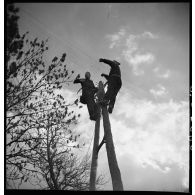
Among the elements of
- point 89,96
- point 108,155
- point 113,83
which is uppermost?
point 113,83

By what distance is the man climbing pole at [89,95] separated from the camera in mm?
5109

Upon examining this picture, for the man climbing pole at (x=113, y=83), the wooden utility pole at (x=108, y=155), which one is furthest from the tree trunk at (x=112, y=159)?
the man climbing pole at (x=113, y=83)

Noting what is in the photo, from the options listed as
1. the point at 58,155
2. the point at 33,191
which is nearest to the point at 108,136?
the point at 33,191

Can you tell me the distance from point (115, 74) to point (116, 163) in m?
1.94

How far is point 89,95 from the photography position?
524cm

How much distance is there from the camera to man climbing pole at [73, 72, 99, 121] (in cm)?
511

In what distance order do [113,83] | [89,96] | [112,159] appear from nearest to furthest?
[112,159], [113,83], [89,96]

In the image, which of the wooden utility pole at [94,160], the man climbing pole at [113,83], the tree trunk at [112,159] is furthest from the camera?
the man climbing pole at [113,83]

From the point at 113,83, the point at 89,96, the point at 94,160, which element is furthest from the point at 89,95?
the point at 94,160

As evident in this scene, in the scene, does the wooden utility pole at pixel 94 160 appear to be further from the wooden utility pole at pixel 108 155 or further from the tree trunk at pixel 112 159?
the tree trunk at pixel 112 159

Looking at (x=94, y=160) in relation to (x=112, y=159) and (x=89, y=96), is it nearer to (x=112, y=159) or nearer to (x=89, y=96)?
(x=112, y=159)

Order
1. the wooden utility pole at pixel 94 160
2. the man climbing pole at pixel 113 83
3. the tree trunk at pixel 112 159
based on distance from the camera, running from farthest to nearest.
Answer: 1. the man climbing pole at pixel 113 83
2. the wooden utility pole at pixel 94 160
3. the tree trunk at pixel 112 159

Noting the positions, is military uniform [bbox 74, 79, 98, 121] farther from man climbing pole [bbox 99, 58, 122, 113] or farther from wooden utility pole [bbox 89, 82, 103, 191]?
man climbing pole [bbox 99, 58, 122, 113]

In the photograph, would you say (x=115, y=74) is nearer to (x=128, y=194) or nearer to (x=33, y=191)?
(x=128, y=194)
